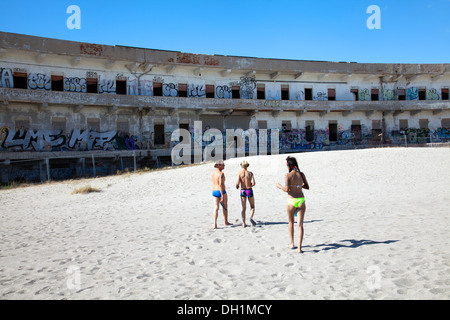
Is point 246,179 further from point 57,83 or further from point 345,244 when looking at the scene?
point 57,83

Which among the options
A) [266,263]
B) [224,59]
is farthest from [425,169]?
[224,59]

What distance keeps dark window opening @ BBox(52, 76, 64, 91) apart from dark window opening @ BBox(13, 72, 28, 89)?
172 centimetres

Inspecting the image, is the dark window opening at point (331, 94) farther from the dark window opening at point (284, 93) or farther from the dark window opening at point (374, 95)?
the dark window opening at point (284, 93)

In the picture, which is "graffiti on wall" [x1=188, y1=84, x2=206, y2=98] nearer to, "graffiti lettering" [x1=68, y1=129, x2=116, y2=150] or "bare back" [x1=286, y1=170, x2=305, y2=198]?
"graffiti lettering" [x1=68, y1=129, x2=116, y2=150]

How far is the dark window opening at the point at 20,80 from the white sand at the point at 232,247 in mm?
12152

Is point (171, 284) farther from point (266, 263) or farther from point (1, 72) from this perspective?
point (1, 72)

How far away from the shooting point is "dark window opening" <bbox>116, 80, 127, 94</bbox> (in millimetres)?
26438

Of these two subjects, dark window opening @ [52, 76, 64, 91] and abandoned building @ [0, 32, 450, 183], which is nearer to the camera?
abandoned building @ [0, 32, 450, 183]

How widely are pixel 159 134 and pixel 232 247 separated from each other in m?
22.0

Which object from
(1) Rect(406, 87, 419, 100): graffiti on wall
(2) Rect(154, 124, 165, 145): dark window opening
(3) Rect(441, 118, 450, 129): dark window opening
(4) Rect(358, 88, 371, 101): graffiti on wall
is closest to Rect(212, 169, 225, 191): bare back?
(2) Rect(154, 124, 165, 145): dark window opening

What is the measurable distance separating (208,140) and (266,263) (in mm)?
23504

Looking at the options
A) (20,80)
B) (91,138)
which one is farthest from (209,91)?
(20,80)

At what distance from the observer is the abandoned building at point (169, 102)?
901 inches

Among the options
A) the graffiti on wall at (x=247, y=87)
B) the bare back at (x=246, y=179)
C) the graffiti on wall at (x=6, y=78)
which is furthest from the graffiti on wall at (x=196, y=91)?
the bare back at (x=246, y=179)
